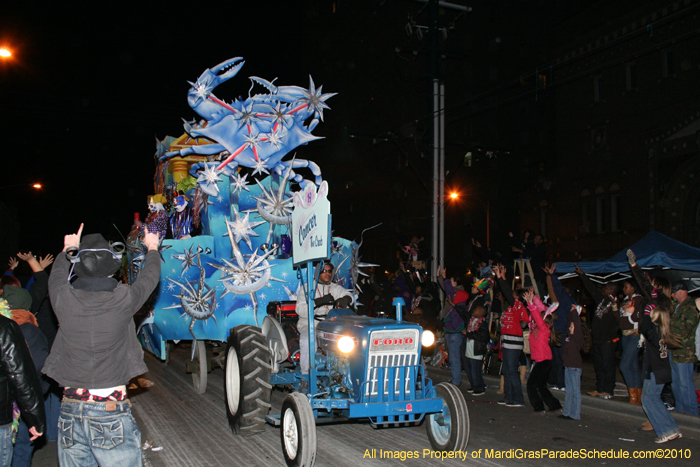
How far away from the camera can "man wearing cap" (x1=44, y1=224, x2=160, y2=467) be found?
3393mm

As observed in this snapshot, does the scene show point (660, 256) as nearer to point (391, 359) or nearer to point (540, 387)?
point (540, 387)

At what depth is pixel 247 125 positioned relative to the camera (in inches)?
352

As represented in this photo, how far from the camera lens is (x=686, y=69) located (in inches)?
853

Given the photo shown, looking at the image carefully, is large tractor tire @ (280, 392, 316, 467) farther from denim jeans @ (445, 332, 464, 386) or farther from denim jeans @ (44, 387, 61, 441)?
denim jeans @ (445, 332, 464, 386)

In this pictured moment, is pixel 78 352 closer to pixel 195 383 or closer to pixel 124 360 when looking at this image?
pixel 124 360

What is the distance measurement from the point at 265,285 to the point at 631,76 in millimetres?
22676

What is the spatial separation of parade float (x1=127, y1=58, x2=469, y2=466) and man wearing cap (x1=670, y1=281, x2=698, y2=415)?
11.4 feet

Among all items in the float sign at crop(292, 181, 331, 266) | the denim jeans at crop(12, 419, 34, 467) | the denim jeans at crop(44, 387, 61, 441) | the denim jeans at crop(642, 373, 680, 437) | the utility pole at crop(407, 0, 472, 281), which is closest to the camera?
the denim jeans at crop(12, 419, 34, 467)

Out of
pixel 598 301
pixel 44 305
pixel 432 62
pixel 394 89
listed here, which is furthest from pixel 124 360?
pixel 394 89

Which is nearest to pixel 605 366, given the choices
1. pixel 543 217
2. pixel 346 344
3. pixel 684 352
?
pixel 684 352

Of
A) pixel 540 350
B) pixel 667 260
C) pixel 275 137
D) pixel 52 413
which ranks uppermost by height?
pixel 275 137

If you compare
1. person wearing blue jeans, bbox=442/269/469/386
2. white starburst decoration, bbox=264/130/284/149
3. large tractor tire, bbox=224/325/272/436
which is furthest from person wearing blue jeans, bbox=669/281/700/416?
white starburst decoration, bbox=264/130/284/149

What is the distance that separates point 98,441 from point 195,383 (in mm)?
6441

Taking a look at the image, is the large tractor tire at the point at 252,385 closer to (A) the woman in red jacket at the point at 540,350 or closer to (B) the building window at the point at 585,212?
(A) the woman in red jacket at the point at 540,350
